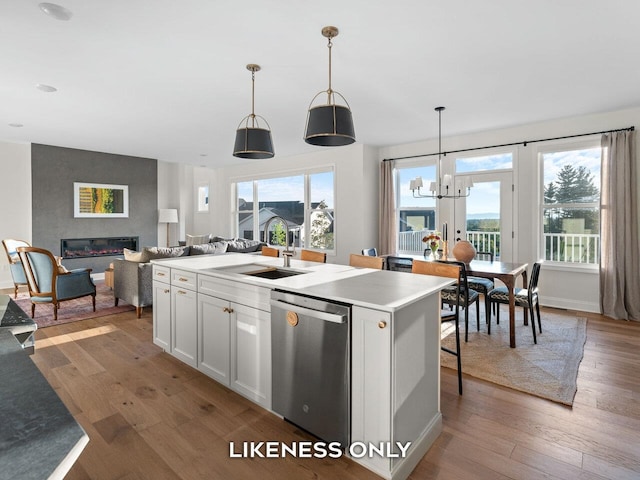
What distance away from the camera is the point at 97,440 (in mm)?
2047

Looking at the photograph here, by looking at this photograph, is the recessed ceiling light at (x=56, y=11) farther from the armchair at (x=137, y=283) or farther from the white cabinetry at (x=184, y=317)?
the armchair at (x=137, y=283)

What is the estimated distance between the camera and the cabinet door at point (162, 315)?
3.16 m

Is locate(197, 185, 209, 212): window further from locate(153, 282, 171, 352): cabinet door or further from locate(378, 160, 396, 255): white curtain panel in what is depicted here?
locate(153, 282, 171, 352): cabinet door

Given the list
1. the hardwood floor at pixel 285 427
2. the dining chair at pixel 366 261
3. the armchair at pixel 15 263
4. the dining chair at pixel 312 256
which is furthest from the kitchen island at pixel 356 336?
the armchair at pixel 15 263

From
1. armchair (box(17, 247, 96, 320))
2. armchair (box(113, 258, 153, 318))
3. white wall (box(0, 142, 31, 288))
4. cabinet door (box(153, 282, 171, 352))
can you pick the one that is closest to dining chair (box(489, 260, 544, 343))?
cabinet door (box(153, 282, 171, 352))

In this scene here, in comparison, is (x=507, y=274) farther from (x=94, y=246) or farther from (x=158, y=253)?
(x=94, y=246)

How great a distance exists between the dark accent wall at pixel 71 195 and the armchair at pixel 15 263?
22.9 inches

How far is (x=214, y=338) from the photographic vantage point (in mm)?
2656

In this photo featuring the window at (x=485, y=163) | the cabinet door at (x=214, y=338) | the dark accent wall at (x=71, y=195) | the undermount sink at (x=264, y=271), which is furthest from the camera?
the dark accent wall at (x=71, y=195)

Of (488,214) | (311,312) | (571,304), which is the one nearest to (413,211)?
(488,214)

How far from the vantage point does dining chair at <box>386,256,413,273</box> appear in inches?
176

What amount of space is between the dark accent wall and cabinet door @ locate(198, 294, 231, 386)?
5.77 metres

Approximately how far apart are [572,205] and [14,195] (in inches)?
359

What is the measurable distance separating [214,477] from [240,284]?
42.6 inches
